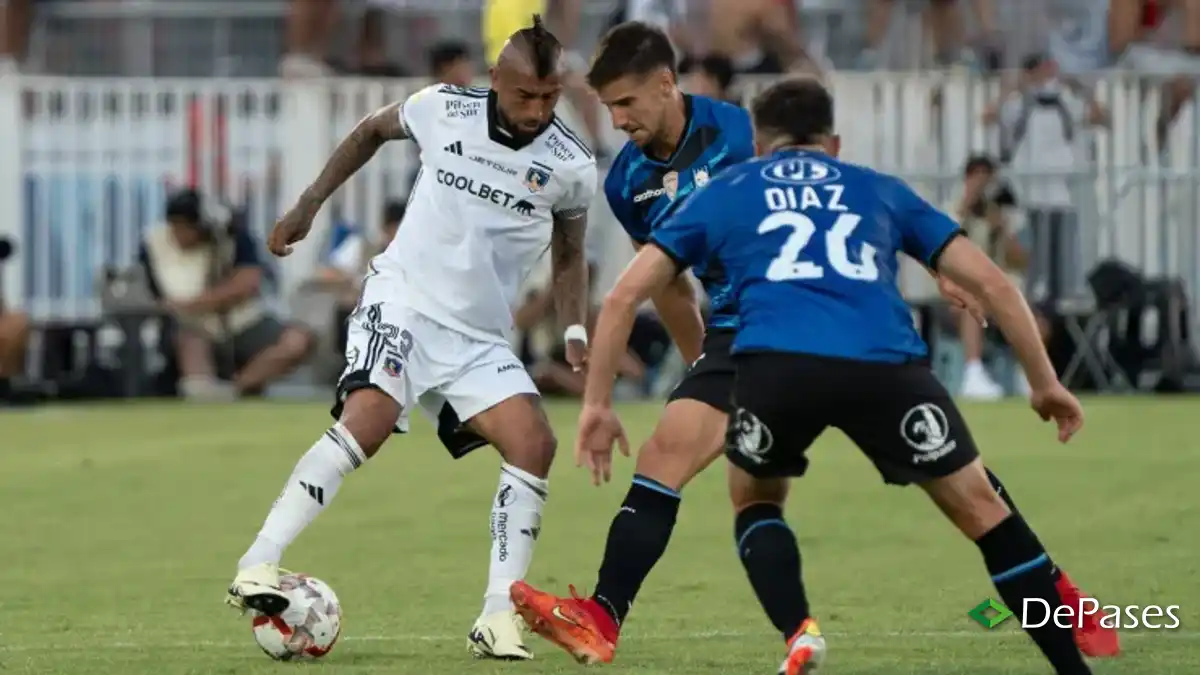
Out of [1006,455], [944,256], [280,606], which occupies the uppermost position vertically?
[944,256]

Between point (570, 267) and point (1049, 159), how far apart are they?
12999mm

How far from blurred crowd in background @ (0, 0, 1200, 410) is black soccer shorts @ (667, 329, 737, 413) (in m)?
11.2

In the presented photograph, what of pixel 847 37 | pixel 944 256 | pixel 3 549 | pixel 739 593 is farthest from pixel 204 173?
pixel 944 256

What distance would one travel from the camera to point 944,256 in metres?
6.93

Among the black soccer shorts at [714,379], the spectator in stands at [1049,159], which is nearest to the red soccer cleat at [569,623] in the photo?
the black soccer shorts at [714,379]

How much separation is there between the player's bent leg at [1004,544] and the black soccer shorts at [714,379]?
137cm

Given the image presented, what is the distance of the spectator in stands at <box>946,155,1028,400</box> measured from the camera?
65.2 ft

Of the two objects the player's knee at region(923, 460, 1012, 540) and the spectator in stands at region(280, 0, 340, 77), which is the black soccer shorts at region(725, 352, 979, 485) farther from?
the spectator in stands at region(280, 0, 340, 77)

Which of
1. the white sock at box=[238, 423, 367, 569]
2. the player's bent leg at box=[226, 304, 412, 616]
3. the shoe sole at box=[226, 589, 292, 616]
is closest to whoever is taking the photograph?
the shoe sole at box=[226, 589, 292, 616]

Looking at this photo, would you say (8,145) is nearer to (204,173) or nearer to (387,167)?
(204,173)

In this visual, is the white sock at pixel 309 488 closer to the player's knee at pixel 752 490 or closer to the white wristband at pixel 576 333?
the white wristband at pixel 576 333

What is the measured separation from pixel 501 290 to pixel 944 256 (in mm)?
2234

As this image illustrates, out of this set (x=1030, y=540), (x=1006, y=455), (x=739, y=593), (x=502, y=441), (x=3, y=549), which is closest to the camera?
(x=1030, y=540)

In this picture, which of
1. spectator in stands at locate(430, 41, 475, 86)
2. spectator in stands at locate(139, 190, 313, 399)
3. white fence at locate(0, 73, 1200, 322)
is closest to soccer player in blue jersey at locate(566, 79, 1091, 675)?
spectator in stands at locate(430, 41, 475, 86)
